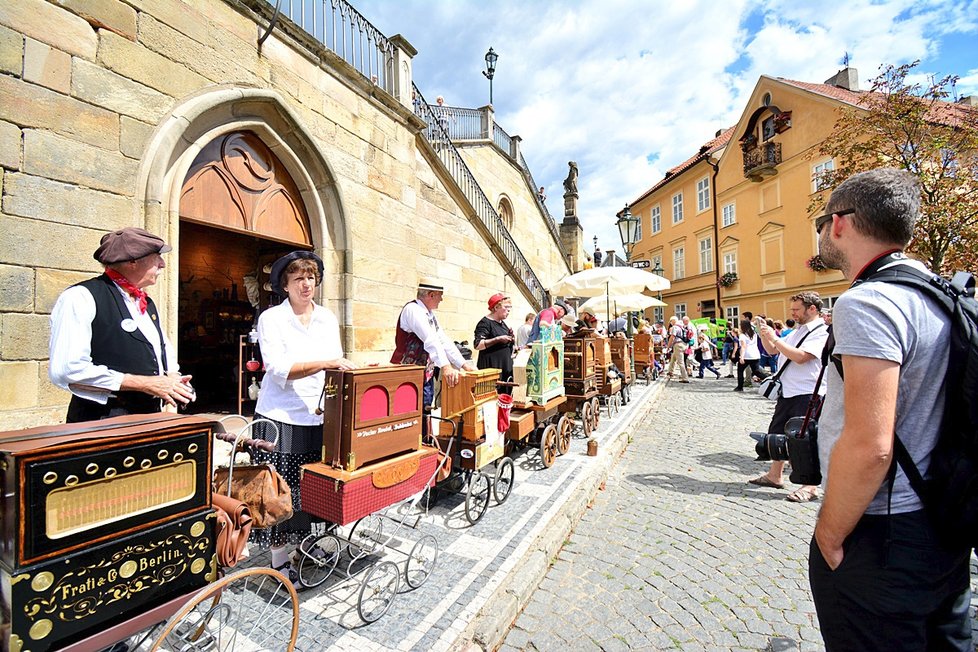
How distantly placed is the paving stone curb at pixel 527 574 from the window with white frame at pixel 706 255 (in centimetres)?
2564

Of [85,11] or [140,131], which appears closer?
[85,11]

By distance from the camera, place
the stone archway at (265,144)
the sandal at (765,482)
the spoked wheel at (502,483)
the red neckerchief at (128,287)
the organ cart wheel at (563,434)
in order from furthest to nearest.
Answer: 1. the organ cart wheel at (563,434)
2. the sandal at (765,482)
3. the stone archway at (265,144)
4. the spoked wheel at (502,483)
5. the red neckerchief at (128,287)

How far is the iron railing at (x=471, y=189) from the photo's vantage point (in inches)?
353

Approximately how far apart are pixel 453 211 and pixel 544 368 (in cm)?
501

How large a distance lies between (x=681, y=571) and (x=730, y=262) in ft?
85.5

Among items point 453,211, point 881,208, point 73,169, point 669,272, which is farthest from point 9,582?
point 669,272

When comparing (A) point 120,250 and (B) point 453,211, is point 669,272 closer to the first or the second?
(B) point 453,211

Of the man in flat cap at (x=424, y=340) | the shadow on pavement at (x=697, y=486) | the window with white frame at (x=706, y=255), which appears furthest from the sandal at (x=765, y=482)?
the window with white frame at (x=706, y=255)

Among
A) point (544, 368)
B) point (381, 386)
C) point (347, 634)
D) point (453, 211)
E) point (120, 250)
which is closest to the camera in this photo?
point (120, 250)

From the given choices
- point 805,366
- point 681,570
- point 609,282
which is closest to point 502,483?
point 681,570

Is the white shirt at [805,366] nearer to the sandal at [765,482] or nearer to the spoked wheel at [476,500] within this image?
the sandal at [765,482]

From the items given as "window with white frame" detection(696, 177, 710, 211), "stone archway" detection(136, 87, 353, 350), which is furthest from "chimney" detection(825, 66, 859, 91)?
"stone archway" detection(136, 87, 353, 350)

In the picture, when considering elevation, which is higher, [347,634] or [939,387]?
[939,387]

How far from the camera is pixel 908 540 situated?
127 centimetres
